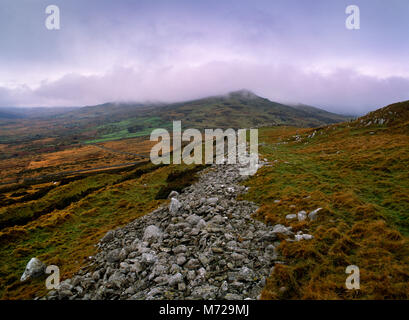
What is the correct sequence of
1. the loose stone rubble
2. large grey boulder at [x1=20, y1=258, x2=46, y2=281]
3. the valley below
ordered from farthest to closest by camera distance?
large grey boulder at [x1=20, y1=258, x2=46, y2=281], the loose stone rubble, the valley below

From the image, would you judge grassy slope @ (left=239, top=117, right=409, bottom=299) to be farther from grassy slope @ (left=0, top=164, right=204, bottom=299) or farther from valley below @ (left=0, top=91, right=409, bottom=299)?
grassy slope @ (left=0, top=164, right=204, bottom=299)

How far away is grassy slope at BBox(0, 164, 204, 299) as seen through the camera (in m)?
9.59

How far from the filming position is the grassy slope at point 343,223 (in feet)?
17.0

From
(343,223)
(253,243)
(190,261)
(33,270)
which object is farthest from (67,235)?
(343,223)

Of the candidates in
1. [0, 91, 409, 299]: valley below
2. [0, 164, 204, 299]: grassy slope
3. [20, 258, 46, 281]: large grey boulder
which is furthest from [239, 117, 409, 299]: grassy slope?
[20, 258, 46, 281]: large grey boulder

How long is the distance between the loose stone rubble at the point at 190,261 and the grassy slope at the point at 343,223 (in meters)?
0.79

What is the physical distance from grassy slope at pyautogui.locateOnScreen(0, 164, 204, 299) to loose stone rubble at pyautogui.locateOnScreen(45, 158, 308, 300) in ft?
6.18

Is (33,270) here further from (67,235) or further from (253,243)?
(253,243)

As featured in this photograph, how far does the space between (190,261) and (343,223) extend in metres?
6.44

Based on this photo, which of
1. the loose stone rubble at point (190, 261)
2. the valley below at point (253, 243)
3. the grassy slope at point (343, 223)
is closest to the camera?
the grassy slope at point (343, 223)

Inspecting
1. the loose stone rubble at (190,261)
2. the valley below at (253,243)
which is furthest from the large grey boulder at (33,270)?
the loose stone rubble at (190,261)

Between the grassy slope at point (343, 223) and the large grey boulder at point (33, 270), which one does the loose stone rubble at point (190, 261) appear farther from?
the large grey boulder at point (33, 270)
